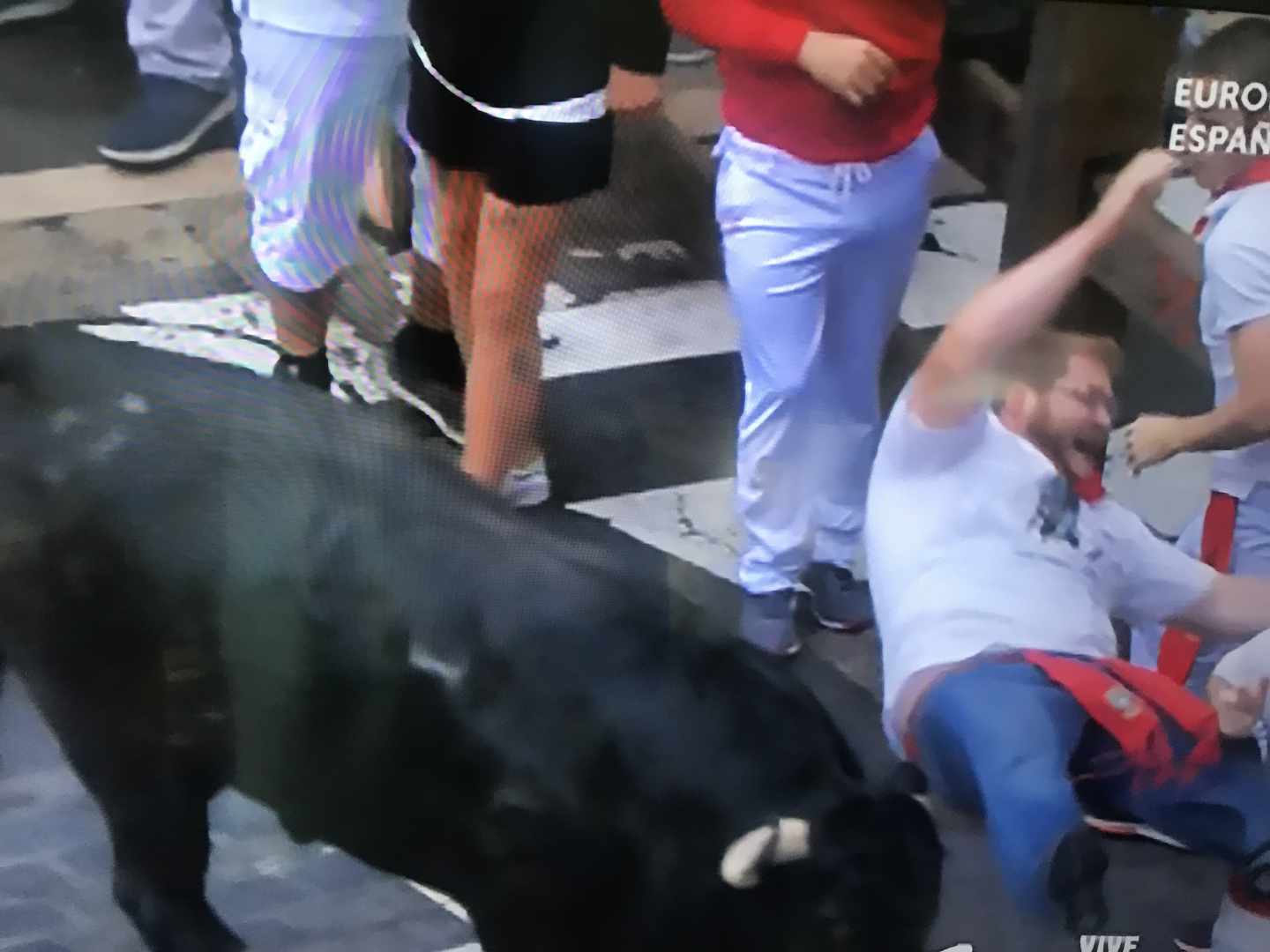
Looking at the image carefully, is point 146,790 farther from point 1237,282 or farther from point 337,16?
point 1237,282

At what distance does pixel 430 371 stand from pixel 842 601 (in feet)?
1.03

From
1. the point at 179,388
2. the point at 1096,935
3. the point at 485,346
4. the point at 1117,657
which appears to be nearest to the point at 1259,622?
the point at 1117,657

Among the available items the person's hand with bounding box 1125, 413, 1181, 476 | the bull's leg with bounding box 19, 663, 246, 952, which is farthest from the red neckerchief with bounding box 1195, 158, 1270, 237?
the bull's leg with bounding box 19, 663, 246, 952

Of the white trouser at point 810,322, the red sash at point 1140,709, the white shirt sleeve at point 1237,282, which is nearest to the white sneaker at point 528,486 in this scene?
the white trouser at point 810,322

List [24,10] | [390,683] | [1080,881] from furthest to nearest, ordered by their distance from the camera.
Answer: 1. [1080,881]
2. [390,683]
3. [24,10]

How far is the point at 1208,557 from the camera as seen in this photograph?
0.98m

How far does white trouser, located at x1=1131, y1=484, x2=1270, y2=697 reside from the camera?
3.18 feet

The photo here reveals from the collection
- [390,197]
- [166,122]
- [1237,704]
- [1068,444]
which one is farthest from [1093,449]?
[166,122]

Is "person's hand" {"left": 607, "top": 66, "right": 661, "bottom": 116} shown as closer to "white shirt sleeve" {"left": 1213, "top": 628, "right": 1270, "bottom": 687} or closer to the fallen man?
the fallen man

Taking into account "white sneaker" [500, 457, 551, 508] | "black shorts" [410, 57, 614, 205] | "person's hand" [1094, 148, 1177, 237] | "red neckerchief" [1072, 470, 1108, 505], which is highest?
"black shorts" [410, 57, 614, 205]

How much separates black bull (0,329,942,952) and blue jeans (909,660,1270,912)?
5 centimetres

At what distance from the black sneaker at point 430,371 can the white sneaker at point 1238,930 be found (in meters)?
0.68

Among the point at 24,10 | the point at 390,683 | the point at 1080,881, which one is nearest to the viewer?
the point at 24,10

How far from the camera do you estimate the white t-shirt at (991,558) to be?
0.93m
